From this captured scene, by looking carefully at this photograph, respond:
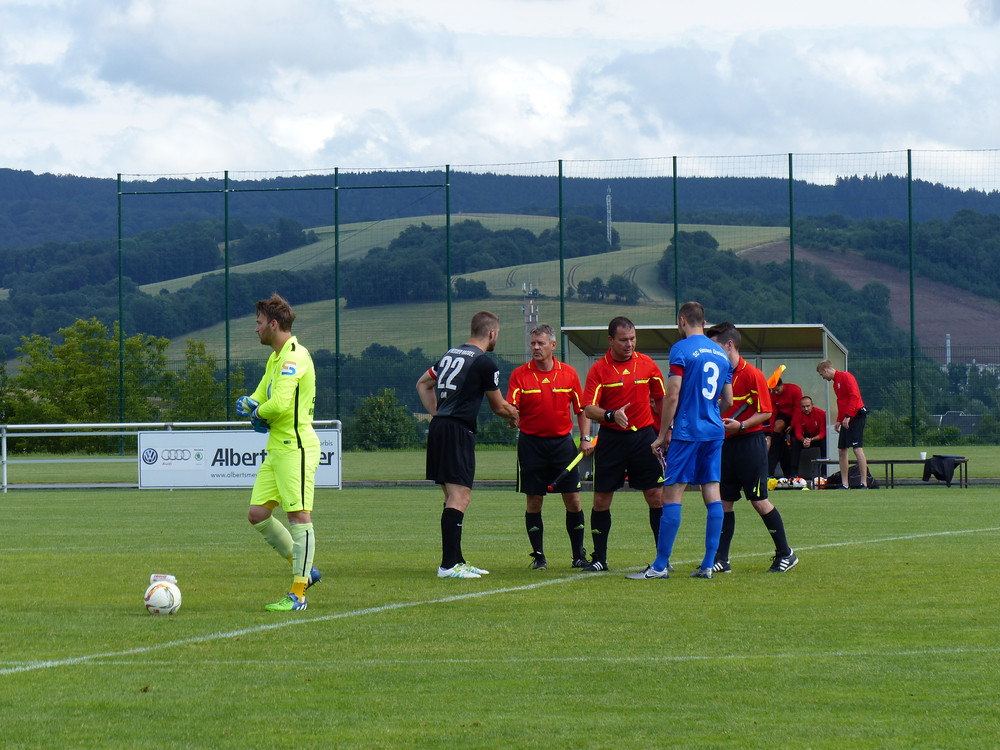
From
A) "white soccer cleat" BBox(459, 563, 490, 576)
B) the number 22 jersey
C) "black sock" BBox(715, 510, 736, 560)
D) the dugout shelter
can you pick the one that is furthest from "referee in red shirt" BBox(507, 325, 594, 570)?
the dugout shelter

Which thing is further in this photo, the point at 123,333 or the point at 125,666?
the point at 123,333

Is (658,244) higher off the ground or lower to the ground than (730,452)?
higher

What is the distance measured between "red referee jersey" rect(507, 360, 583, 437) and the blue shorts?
1.21 metres

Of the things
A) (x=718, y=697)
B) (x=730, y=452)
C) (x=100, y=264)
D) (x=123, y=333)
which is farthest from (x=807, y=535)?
(x=100, y=264)

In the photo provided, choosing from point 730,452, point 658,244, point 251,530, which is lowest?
point 251,530

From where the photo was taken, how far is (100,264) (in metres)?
41.5

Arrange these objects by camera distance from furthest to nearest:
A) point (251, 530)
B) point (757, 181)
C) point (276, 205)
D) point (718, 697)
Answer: point (276, 205)
point (757, 181)
point (251, 530)
point (718, 697)

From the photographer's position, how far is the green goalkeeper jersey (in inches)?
322

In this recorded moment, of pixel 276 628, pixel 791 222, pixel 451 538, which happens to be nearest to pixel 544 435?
pixel 451 538

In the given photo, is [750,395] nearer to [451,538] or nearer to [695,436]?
[695,436]

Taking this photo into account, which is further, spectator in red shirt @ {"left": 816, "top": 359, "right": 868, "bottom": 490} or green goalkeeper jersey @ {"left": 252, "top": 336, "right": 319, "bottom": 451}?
spectator in red shirt @ {"left": 816, "top": 359, "right": 868, "bottom": 490}

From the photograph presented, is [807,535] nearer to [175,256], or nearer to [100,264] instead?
[175,256]

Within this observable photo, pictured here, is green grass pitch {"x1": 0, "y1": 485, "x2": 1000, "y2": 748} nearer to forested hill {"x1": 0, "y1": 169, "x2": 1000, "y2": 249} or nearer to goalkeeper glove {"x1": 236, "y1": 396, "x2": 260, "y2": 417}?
goalkeeper glove {"x1": 236, "y1": 396, "x2": 260, "y2": 417}

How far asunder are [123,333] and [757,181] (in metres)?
16.4
